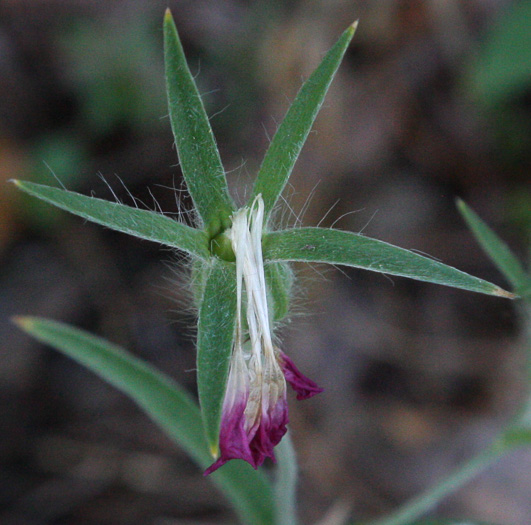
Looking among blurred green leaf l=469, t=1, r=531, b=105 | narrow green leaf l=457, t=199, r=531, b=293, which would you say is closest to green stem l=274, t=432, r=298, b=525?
narrow green leaf l=457, t=199, r=531, b=293

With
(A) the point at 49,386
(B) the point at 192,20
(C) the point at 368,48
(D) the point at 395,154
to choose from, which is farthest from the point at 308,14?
(A) the point at 49,386

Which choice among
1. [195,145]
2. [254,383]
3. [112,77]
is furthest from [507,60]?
[254,383]

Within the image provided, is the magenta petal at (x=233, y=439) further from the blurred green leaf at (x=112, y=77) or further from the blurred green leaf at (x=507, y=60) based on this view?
the blurred green leaf at (x=507, y=60)

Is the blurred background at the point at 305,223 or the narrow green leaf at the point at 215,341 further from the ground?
the narrow green leaf at the point at 215,341

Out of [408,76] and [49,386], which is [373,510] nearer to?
[49,386]

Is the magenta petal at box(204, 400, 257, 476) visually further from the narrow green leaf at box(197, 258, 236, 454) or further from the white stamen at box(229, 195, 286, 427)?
the narrow green leaf at box(197, 258, 236, 454)

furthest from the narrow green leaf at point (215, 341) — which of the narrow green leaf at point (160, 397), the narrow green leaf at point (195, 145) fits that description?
the narrow green leaf at point (160, 397)
